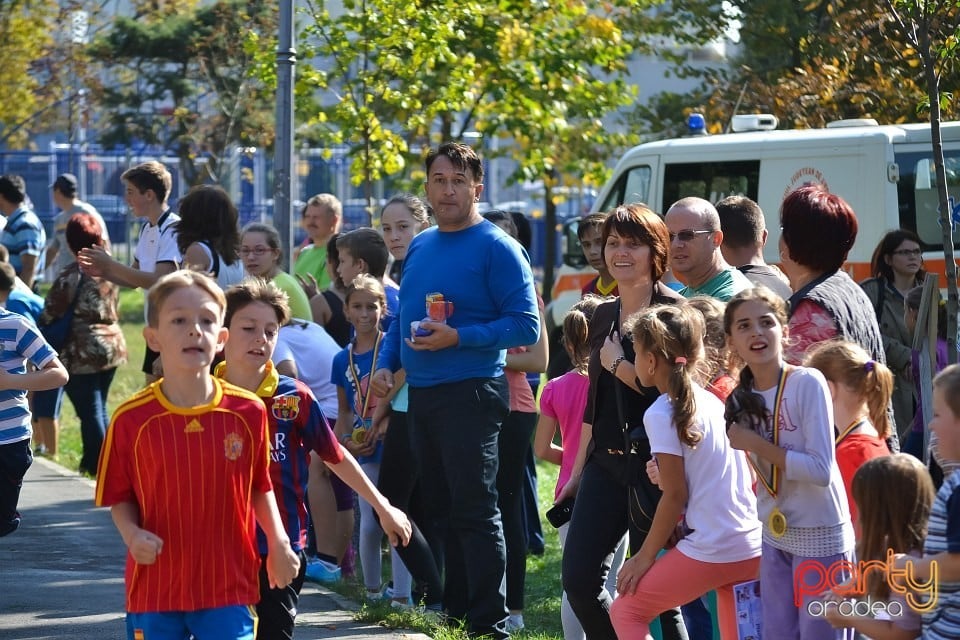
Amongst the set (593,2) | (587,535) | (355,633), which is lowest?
(355,633)

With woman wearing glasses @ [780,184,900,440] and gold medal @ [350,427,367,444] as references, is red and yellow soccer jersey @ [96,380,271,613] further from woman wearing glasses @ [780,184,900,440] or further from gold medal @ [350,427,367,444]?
gold medal @ [350,427,367,444]

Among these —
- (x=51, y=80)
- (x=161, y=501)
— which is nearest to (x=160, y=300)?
(x=161, y=501)

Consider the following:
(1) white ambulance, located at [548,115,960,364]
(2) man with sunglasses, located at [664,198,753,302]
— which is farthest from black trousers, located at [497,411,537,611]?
(1) white ambulance, located at [548,115,960,364]

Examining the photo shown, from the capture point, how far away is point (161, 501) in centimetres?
397

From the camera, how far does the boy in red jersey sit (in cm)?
398

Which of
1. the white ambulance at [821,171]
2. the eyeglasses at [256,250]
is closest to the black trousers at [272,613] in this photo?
the eyeglasses at [256,250]

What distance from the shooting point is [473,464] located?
19.7ft

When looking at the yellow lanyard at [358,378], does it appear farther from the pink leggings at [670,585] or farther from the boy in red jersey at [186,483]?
the boy in red jersey at [186,483]

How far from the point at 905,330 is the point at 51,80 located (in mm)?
23717

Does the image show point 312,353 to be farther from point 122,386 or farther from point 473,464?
point 122,386

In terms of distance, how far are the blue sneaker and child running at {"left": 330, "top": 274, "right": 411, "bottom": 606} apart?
30 centimetres

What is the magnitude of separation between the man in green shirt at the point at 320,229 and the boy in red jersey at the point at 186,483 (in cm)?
556

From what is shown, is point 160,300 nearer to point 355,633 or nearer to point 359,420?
point 355,633

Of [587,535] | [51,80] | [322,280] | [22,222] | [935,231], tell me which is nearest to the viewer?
[587,535]
